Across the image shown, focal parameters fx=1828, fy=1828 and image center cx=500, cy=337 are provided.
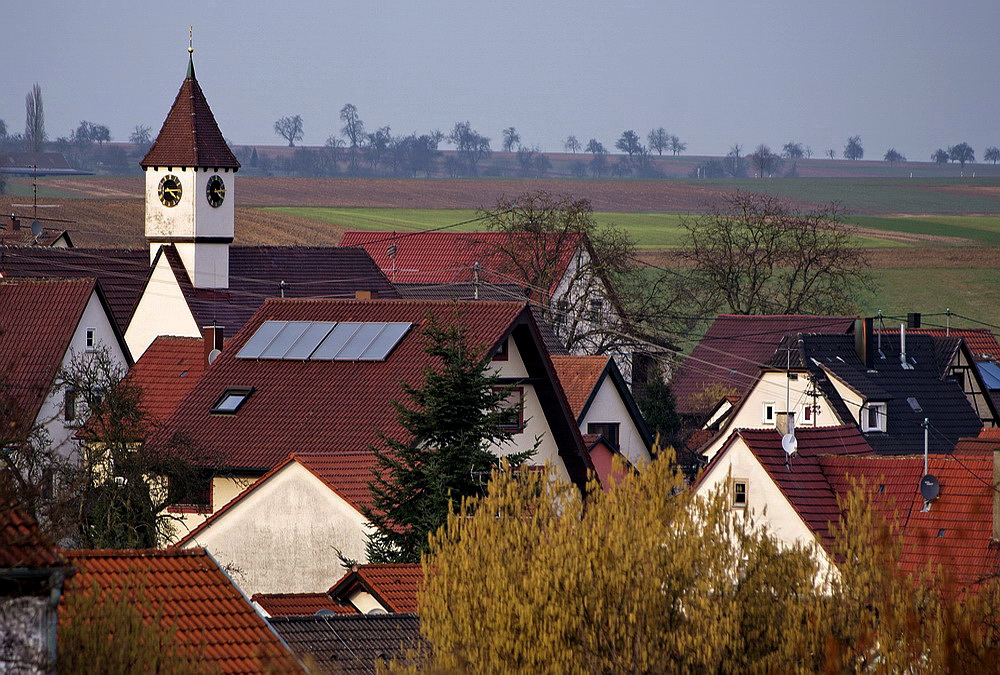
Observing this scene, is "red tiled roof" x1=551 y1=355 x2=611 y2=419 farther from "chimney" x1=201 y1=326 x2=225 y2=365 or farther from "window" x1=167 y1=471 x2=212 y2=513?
"window" x1=167 y1=471 x2=212 y2=513

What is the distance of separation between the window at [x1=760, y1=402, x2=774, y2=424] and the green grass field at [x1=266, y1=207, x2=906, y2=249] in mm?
65239

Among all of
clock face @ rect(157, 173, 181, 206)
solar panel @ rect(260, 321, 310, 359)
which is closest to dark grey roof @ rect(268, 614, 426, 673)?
solar panel @ rect(260, 321, 310, 359)

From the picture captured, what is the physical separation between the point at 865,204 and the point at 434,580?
13487 centimetres

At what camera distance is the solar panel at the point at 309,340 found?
114 feet

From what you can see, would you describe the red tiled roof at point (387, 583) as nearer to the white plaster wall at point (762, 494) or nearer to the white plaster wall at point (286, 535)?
the white plaster wall at point (286, 535)

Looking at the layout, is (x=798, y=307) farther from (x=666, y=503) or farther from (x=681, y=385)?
(x=666, y=503)

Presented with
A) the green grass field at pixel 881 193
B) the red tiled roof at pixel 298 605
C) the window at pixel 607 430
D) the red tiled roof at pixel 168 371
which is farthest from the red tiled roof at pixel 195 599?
the green grass field at pixel 881 193

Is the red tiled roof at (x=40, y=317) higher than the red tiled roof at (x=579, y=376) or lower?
higher

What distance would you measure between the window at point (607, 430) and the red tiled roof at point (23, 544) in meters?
32.7

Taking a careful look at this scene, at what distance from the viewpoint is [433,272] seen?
246 feet

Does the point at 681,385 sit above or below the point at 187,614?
below

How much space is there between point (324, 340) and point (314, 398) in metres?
1.84

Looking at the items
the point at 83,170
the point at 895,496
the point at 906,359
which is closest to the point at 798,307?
the point at 906,359

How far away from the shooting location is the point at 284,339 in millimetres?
35750
